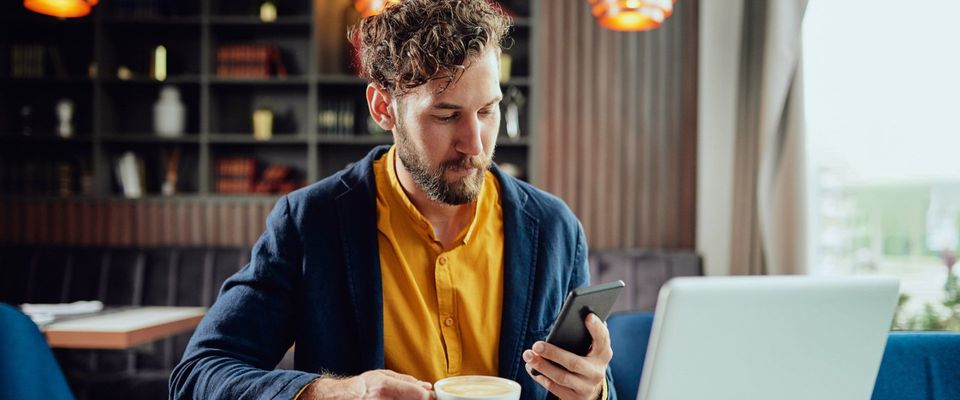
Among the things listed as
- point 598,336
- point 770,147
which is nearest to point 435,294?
point 598,336

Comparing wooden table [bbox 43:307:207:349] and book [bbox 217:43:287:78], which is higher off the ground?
book [bbox 217:43:287:78]

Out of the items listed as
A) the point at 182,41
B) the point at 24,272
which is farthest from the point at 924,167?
the point at 24,272

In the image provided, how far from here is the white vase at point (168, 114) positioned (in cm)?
377

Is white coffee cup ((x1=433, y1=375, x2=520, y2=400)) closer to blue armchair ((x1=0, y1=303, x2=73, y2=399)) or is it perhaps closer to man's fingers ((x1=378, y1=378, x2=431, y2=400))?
man's fingers ((x1=378, y1=378, x2=431, y2=400))

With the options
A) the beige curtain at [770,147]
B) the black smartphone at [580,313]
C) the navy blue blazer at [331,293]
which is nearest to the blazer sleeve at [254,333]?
the navy blue blazer at [331,293]

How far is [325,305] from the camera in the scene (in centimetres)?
113

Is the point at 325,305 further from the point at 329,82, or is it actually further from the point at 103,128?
the point at 103,128

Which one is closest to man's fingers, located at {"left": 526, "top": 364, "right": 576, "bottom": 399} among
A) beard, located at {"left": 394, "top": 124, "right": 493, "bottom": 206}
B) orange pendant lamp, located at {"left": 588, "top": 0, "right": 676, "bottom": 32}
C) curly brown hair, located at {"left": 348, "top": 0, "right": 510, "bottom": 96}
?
beard, located at {"left": 394, "top": 124, "right": 493, "bottom": 206}

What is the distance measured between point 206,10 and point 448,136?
318cm

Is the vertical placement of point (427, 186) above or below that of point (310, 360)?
above

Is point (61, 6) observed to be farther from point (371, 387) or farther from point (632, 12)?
point (371, 387)

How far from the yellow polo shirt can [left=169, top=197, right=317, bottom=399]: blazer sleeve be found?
0.56 ft

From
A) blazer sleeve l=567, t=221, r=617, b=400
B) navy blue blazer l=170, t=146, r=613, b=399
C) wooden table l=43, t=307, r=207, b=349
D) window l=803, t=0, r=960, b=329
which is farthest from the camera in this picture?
window l=803, t=0, r=960, b=329

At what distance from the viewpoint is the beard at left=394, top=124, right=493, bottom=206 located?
1.12 metres
